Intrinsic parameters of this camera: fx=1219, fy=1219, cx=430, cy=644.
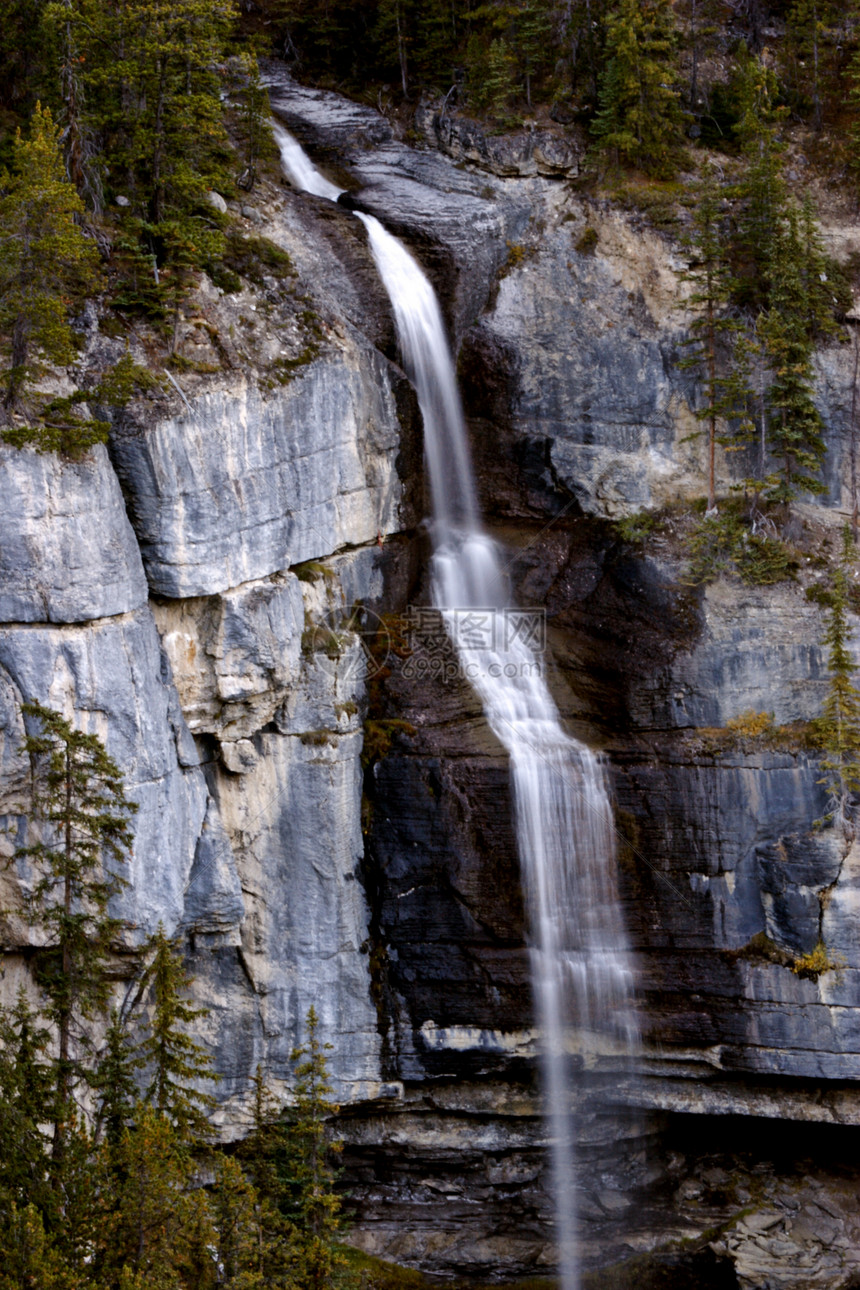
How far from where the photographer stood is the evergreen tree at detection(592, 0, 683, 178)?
28219 millimetres

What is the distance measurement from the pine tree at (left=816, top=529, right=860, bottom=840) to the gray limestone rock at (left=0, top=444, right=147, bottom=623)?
13345mm

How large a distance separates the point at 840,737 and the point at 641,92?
16.0 metres

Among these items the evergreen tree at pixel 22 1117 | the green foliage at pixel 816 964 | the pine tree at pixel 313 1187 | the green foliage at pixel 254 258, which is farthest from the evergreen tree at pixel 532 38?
the evergreen tree at pixel 22 1117

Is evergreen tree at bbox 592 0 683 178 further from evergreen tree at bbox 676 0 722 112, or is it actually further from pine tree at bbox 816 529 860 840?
pine tree at bbox 816 529 860 840

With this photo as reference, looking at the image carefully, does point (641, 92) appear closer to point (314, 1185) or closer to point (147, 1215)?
point (314, 1185)

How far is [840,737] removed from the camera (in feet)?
77.0

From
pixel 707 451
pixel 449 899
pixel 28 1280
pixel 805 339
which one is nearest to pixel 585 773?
pixel 449 899

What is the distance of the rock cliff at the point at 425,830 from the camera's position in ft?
71.4

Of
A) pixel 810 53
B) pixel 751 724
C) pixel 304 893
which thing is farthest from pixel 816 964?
pixel 810 53

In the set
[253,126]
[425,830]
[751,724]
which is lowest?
[425,830]

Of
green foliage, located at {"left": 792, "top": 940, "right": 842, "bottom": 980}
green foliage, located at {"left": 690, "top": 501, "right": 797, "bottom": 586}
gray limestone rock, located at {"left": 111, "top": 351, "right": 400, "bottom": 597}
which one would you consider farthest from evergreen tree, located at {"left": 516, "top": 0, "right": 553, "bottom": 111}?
green foliage, located at {"left": 792, "top": 940, "right": 842, "bottom": 980}

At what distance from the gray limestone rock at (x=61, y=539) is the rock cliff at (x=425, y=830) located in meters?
0.63

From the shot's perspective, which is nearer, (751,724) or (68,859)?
(68,859)

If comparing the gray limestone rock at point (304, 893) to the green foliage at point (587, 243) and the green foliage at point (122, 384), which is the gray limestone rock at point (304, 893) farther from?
the green foliage at point (587, 243)
